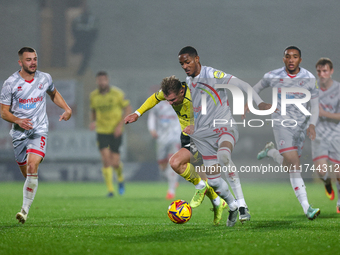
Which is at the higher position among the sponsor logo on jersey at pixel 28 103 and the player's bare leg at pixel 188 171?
the sponsor logo on jersey at pixel 28 103

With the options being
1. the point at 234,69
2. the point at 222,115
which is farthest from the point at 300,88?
the point at 234,69

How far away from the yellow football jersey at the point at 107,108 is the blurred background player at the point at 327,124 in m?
4.65

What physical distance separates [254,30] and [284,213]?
54.7 feet

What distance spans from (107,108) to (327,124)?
16.6ft

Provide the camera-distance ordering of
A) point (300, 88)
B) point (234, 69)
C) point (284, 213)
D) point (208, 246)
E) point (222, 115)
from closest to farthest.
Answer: point (208, 246), point (222, 115), point (300, 88), point (284, 213), point (234, 69)

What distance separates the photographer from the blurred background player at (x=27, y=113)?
18.1 feet

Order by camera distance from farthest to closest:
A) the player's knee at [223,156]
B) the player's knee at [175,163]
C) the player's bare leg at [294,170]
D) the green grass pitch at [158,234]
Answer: the player's bare leg at [294,170] < the player's knee at [175,163] < the player's knee at [223,156] < the green grass pitch at [158,234]

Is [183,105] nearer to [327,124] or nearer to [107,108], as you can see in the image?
[327,124]

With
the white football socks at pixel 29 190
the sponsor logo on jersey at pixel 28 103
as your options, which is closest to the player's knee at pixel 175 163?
the white football socks at pixel 29 190

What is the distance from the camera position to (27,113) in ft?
18.6

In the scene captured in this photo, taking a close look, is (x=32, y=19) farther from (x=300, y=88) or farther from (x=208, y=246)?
(x=208, y=246)

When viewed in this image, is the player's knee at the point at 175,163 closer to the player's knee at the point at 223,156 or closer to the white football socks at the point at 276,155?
the player's knee at the point at 223,156

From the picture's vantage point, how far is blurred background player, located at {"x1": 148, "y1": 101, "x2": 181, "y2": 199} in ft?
33.0

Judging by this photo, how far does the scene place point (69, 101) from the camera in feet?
56.7
